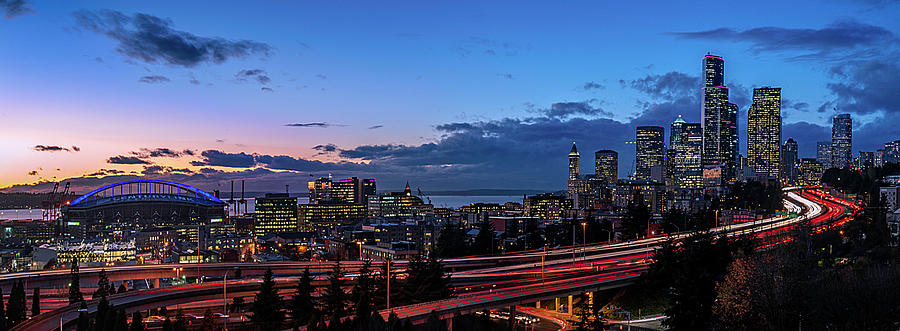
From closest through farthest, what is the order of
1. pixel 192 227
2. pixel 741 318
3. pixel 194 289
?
pixel 741 318, pixel 194 289, pixel 192 227

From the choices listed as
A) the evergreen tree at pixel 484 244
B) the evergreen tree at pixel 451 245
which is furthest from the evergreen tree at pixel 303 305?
the evergreen tree at pixel 451 245

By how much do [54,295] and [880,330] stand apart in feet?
196

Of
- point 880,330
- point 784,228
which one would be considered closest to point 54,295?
point 880,330

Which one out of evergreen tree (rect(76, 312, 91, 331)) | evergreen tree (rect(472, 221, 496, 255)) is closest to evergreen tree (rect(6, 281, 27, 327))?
evergreen tree (rect(76, 312, 91, 331))

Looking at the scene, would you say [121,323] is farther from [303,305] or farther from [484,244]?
[484,244]

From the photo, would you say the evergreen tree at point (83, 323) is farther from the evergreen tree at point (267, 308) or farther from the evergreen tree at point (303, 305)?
the evergreen tree at point (303, 305)

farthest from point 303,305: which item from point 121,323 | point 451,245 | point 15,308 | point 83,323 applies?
point 451,245

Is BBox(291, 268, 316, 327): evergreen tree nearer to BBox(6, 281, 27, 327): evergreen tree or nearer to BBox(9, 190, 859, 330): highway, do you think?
BBox(9, 190, 859, 330): highway

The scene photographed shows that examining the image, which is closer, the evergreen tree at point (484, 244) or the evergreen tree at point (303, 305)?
the evergreen tree at point (303, 305)

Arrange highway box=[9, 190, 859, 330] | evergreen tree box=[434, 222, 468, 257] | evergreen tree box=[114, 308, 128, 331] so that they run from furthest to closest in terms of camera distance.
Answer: evergreen tree box=[434, 222, 468, 257], highway box=[9, 190, 859, 330], evergreen tree box=[114, 308, 128, 331]

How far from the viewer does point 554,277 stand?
45.7 metres

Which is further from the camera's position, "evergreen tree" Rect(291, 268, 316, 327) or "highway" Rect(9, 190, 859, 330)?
"evergreen tree" Rect(291, 268, 316, 327)

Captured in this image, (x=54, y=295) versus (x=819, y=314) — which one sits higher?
(x=819, y=314)

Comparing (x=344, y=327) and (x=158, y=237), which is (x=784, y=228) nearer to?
(x=344, y=327)
